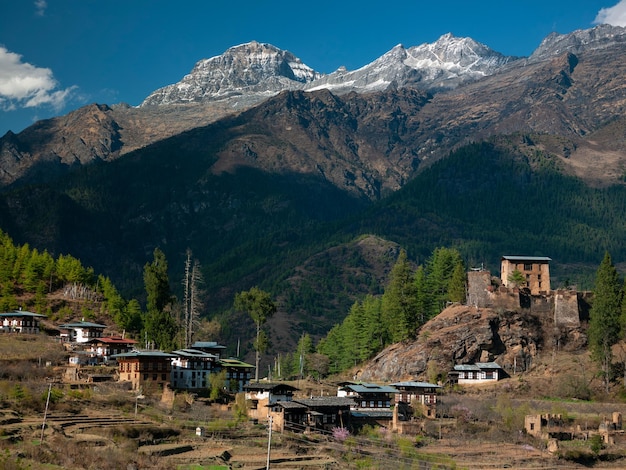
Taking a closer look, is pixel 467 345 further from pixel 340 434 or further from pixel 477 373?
pixel 340 434

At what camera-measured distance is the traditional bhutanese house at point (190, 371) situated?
422 ft

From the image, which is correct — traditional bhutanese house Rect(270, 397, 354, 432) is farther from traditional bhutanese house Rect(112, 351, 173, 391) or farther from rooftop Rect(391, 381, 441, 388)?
traditional bhutanese house Rect(112, 351, 173, 391)

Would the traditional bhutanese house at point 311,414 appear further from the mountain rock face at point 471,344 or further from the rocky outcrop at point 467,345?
the rocky outcrop at point 467,345

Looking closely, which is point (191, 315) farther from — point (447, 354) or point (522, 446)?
point (522, 446)

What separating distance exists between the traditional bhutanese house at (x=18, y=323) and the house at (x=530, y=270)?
269 feet

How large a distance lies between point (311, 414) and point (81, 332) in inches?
1933

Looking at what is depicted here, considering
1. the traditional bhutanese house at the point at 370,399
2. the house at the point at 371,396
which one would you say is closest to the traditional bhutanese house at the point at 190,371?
the traditional bhutanese house at the point at 370,399

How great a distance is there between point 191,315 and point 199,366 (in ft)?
67.5

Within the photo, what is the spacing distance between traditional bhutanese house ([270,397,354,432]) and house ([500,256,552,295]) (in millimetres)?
58177

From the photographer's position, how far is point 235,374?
139375 mm

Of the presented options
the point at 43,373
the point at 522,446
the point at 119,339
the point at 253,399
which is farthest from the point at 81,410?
the point at 522,446

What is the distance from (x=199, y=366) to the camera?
428ft

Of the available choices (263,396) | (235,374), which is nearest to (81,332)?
(235,374)

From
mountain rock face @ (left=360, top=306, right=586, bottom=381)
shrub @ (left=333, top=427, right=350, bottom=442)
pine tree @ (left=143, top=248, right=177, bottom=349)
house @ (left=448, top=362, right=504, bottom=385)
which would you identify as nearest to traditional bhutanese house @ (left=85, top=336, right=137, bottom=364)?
pine tree @ (left=143, top=248, right=177, bottom=349)
